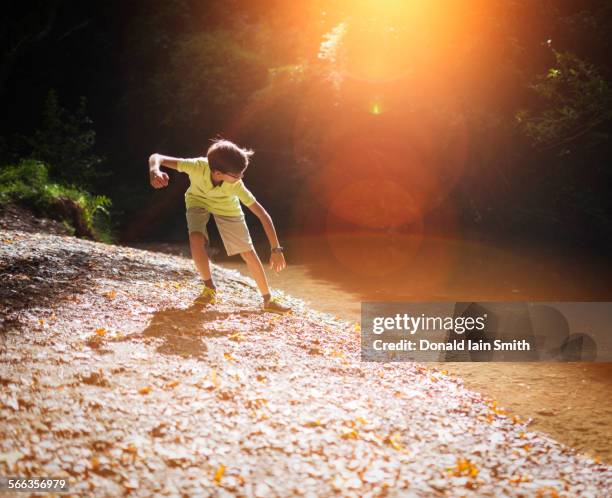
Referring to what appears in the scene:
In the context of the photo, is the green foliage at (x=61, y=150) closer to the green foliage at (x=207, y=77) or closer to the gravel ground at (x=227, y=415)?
the green foliage at (x=207, y=77)

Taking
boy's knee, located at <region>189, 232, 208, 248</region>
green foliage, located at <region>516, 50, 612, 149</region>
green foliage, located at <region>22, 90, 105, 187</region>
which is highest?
green foliage, located at <region>516, 50, 612, 149</region>

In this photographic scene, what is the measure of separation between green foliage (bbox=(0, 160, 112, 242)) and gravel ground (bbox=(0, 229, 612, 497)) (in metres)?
5.83

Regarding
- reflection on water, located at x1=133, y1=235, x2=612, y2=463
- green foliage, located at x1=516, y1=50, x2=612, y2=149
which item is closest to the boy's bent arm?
reflection on water, located at x1=133, y1=235, x2=612, y2=463

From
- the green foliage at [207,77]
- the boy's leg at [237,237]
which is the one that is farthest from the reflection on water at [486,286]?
the green foliage at [207,77]

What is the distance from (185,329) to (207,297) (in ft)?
3.19

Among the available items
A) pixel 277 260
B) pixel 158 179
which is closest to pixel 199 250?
pixel 277 260

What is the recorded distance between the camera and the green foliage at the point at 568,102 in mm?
13195

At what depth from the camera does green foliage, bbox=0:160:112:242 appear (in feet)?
34.8

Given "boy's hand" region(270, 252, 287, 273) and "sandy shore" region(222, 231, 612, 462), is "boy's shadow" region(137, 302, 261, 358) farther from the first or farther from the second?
"sandy shore" region(222, 231, 612, 462)

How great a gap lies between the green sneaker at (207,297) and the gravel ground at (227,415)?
0.23 meters

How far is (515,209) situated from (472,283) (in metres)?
9.57

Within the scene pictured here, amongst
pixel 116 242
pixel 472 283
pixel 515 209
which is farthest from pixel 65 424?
pixel 515 209

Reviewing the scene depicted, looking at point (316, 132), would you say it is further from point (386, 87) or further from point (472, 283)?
point (472, 283)

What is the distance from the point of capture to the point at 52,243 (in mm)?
7445
